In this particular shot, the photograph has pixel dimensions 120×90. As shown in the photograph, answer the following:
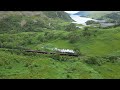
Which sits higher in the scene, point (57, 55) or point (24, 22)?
point (57, 55)

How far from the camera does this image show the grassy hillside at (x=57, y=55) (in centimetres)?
1850

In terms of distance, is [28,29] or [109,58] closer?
[109,58]

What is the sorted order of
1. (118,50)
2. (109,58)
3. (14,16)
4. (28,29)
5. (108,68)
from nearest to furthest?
(108,68) < (109,58) < (118,50) < (28,29) < (14,16)

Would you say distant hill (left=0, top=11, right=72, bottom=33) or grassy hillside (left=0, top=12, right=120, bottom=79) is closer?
grassy hillside (left=0, top=12, right=120, bottom=79)

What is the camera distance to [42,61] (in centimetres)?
2008

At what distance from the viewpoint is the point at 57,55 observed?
827 inches

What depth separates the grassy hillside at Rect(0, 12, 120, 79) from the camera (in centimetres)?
1850

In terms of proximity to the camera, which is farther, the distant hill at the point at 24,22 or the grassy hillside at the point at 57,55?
the distant hill at the point at 24,22

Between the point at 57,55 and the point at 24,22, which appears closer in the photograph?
the point at 57,55

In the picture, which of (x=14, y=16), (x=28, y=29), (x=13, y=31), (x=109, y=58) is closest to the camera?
(x=109, y=58)

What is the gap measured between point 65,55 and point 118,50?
5.31m
